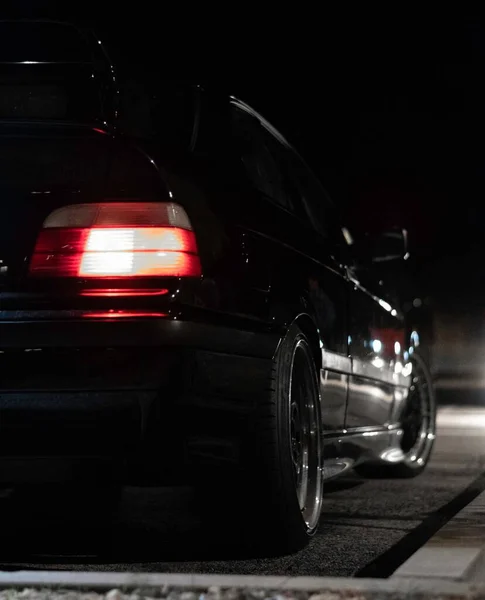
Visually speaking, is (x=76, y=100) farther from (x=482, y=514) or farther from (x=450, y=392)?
(x=450, y=392)

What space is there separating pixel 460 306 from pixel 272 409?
793 inches

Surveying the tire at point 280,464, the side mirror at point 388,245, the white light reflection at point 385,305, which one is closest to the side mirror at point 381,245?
the side mirror at point 388,245

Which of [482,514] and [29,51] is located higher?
[29,51]

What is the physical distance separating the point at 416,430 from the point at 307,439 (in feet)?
10.7

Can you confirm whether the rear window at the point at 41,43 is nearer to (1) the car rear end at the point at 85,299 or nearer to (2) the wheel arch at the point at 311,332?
(1) the car rear end at the point at 85,299

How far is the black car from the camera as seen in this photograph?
4117 millimetres

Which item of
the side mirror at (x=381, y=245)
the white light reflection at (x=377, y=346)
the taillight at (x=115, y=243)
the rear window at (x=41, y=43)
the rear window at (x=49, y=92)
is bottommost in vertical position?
the white light reflection at (x=377, y=346)

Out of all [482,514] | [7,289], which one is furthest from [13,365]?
[482,514]

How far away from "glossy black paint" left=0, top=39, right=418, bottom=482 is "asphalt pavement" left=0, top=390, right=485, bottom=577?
494 mm

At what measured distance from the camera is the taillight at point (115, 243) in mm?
4211

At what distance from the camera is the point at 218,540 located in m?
5.11

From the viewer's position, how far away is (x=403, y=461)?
790 cm

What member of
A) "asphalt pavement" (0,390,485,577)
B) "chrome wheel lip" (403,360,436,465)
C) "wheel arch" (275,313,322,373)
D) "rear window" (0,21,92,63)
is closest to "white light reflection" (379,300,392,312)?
"chrome wheel lip" (403,360,436,465)

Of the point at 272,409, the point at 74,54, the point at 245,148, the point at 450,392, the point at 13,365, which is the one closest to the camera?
the point at 13,365
